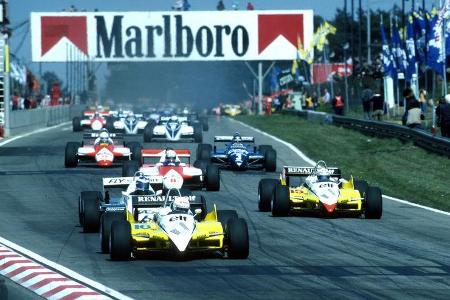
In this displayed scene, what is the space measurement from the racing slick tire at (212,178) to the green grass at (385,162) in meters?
3.75

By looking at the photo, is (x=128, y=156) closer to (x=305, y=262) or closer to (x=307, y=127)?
(x=305, y=262)

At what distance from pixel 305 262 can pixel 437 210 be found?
29.0 feet

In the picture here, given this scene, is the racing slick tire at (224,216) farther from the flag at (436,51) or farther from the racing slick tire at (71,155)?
the flag at (436,51)

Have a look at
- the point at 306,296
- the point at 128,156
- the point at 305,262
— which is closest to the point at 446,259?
the point at 305,262

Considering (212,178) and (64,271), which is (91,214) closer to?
(64,271)

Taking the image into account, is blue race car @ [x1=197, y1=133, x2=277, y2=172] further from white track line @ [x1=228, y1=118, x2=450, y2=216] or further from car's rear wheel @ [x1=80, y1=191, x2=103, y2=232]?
car's rear wheel @ [x1=80, y1=191, x2=103, y2=232]

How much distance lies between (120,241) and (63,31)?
92.6 metres

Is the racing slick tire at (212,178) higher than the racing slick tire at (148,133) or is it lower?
lower

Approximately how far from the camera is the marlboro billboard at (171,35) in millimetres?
108938

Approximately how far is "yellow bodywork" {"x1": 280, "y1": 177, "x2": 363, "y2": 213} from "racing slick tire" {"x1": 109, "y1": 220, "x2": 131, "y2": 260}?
21.8 ft

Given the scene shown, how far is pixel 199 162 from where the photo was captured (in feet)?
96.9

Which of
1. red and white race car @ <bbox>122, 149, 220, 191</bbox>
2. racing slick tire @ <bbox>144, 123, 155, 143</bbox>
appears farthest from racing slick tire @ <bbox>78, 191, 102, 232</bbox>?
racing slick tire @ <bbox>144, 123, 155, 143</bbox>

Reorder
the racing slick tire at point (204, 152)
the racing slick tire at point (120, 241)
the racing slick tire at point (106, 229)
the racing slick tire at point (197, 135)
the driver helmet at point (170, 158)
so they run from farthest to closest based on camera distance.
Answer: the racing slick tire at point (197, 135)
the racing slick tire at point (204, 152)
the driver helmet at point (170, 158)
the racing slick tire at point (106, 229)
the racing slick tire at point (120, 241)

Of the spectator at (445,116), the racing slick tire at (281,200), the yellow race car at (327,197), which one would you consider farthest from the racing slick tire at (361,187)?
the spectator at (445,116)
